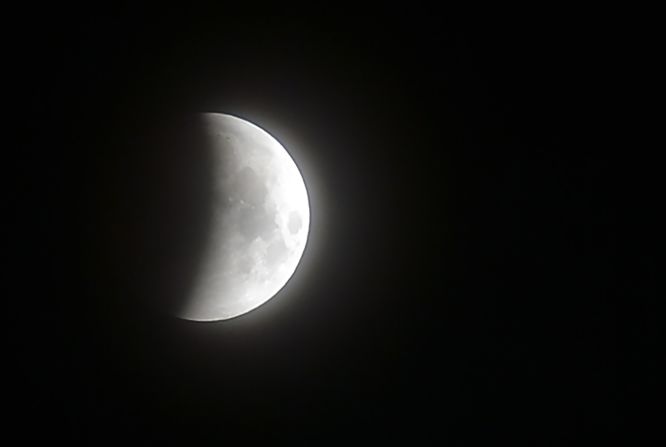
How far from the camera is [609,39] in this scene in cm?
318

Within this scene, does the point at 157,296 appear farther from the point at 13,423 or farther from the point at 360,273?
the point at 13,423

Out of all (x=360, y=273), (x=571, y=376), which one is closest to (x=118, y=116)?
(x=360, y=273)

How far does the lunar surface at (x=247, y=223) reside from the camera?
2.94m

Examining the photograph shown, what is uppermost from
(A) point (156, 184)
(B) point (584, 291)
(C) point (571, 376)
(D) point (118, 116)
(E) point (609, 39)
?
(D) point (118, 116)

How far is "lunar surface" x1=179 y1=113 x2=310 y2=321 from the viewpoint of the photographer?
294 cm

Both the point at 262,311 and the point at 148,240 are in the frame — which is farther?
the point at 262,311

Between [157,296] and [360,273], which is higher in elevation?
[360,273]

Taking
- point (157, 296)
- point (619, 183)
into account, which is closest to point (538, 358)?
point (619, 183)

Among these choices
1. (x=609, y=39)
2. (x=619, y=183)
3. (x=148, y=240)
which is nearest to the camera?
(x=148, y=240)

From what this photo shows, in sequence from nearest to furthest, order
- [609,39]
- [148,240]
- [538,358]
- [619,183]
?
[148,240] → [609,39] → [619,183] → [538,358]

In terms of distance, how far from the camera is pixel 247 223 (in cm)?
295

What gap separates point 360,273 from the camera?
142 inches

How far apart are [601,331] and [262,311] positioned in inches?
71.2

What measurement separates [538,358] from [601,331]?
0.37 m
